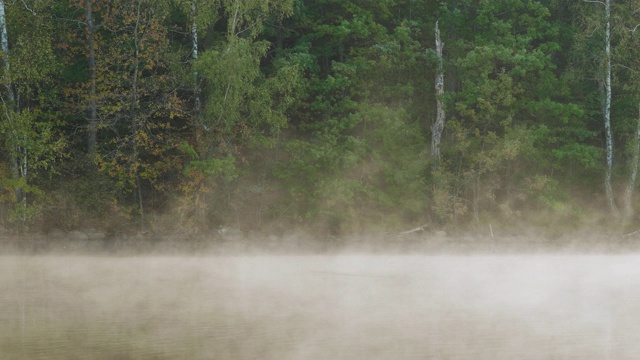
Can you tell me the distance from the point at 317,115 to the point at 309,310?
1522 centimetres

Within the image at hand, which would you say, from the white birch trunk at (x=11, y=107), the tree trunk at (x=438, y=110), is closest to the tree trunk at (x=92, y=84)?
the white birch trunk at (x=11, y=107)

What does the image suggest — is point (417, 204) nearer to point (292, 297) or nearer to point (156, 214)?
point (156, 214)

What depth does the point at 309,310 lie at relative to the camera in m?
11.2

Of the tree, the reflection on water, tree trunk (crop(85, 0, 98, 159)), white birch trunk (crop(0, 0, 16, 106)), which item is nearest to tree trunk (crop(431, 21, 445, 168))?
A: the reflection on water

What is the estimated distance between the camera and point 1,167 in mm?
21750

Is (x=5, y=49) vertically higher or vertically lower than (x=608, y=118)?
higher

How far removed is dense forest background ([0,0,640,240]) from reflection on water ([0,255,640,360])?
5.83 m

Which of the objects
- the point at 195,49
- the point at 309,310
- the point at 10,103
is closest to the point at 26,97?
the point at 10,103

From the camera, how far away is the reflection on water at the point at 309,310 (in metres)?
8.88

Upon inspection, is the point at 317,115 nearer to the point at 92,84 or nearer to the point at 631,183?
the point at 92,84

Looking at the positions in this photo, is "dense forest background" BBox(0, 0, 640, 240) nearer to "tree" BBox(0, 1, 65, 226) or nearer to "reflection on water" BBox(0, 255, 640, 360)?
"tree" BBox(0, 1, 65, 226)

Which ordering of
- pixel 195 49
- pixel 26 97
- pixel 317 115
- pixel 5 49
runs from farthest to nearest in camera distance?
pixel 317 115, pixel 195 49, pixel 26 97, pixel 5 49

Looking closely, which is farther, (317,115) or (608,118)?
(317,115)

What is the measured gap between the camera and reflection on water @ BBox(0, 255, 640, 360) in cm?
888
